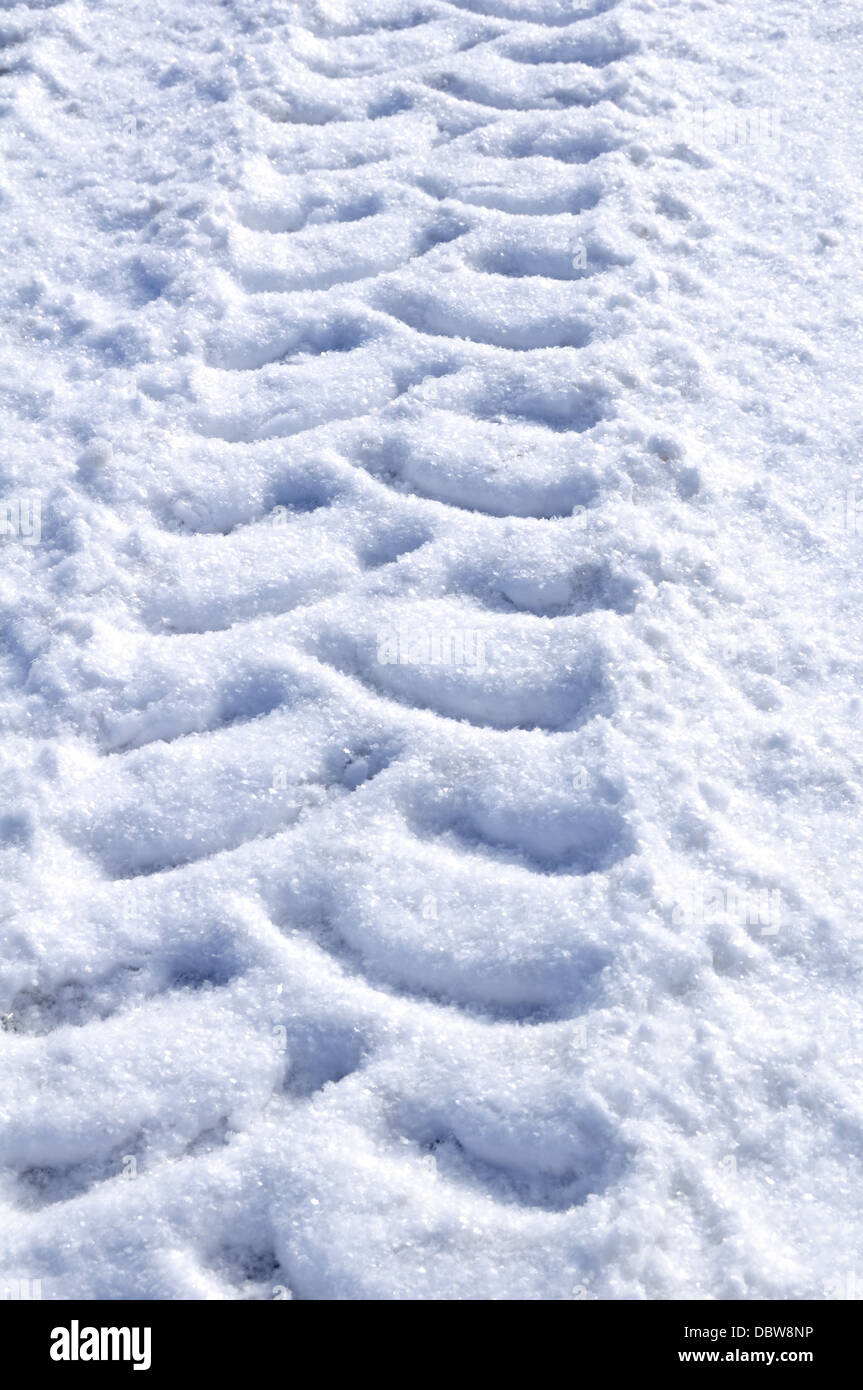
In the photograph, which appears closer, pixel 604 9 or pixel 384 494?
pixel 384 494

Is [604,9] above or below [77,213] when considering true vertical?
above

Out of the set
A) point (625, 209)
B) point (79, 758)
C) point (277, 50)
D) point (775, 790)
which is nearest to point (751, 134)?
point (625, 209)

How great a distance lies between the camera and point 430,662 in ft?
7.18

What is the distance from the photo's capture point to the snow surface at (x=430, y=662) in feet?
5.50

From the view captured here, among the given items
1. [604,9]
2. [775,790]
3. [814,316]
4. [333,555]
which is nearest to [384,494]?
[333,555]

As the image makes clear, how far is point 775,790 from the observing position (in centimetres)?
205

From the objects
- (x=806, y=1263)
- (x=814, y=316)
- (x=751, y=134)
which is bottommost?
(x=806, y=1263)

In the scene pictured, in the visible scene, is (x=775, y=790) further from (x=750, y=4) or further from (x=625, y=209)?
(x=750, y=4)

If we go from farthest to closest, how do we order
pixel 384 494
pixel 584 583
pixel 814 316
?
pixel 814 316
pixel 384 494
pixel 584 583

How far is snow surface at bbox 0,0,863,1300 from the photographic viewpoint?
1.68m

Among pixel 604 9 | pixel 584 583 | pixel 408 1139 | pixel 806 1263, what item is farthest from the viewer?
pixel 604 9

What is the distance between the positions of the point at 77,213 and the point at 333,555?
51.5 inches

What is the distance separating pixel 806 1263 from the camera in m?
1.60

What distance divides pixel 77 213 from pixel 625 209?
1.32 metres
